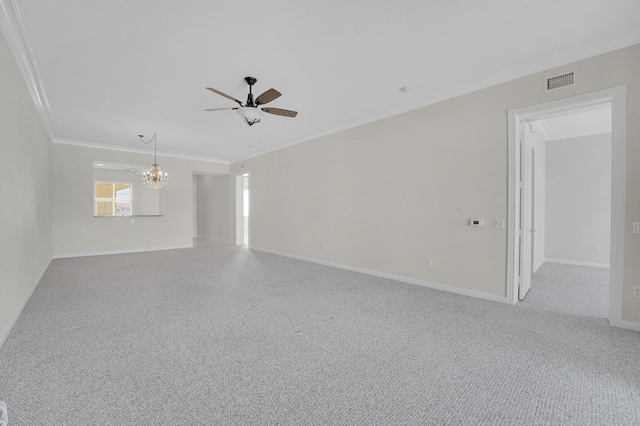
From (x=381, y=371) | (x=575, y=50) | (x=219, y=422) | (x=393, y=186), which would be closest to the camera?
(x=219, y=422)

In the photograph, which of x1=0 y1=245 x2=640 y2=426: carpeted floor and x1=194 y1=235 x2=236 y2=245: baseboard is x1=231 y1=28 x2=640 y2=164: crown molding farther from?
x1=194 y1=235 x2=236 y2=245: baseboard

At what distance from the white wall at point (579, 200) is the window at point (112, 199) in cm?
1060

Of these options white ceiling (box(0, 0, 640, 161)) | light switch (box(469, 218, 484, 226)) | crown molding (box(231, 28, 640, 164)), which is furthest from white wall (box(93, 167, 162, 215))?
light switch (box(469, 218, 484, 226))

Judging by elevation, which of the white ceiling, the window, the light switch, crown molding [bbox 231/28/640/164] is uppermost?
the white ceiling

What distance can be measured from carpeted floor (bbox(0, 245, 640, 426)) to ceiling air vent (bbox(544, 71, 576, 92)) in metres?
2.56

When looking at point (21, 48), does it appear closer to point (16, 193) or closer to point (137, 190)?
point (16, 193)

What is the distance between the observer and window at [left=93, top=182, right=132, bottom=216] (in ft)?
23.4

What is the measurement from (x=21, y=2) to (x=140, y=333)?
2.96 metres

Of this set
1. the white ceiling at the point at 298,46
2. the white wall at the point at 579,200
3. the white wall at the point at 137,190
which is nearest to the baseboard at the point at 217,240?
the white wall at the point at 137,190

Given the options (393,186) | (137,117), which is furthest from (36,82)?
(393,186)

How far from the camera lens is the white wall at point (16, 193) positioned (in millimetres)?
2492

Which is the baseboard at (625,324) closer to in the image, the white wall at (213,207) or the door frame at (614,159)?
the door frame at (614,159)

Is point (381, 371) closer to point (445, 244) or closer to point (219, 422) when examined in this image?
point (219, 422)

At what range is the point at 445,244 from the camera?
4031 mm
